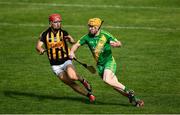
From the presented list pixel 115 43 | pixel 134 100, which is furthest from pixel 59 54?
pixel 134 100

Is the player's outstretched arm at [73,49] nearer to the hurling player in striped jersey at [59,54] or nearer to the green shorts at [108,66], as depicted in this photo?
the hurling player in striped jersey at [59,54]

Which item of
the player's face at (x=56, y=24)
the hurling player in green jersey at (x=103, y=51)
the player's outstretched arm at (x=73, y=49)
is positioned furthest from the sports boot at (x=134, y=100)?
the player's face at (x=56, y=24)

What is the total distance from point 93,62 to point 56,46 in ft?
17.9

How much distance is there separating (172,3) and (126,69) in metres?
11.2

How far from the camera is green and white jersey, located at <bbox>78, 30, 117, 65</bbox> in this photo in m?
17.7

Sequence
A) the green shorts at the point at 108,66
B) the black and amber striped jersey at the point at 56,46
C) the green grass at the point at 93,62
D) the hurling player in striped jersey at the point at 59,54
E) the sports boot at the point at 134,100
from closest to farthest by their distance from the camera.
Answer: the sports boot at the point at 134,100, the green shorts at the point at 108,66, the green grass at the point at 93,62, the hurling player in striped jersey at the point at 59,54, the black and amber striped jersey at the point at 56,46

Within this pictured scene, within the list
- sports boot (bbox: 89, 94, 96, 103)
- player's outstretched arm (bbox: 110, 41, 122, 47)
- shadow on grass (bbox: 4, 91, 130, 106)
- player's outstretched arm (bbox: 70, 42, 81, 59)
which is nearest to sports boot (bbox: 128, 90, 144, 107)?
shadow on grass (bbox: 4, 91, 130, 106)

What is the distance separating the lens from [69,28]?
2881cm

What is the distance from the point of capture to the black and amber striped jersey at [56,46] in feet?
60.3

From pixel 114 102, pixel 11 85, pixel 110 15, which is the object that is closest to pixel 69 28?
pixel 110 15

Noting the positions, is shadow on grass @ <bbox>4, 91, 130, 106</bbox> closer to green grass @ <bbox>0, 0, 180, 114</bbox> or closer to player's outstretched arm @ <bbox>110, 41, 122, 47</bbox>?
green grass @ <bbox>0, 0, 180, 114</bbox>

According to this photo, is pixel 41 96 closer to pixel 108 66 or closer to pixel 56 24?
pixel 56 24

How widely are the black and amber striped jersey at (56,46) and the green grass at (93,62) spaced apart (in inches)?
46.6

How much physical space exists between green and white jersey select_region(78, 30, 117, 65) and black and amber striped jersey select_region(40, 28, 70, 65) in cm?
78
